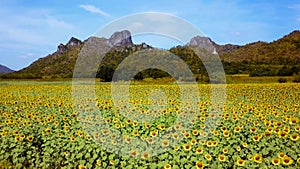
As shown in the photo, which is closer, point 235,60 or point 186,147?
point 186,147

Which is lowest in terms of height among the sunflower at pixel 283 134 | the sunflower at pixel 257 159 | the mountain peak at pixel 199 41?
the sunflower at pixel 257 159

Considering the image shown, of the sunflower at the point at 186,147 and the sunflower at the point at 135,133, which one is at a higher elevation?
the sunflower at the point at 135,133

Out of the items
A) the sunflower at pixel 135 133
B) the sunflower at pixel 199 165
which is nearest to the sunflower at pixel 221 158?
the sunflower at pixel 199 165

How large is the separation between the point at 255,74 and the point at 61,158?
3172 centimetres

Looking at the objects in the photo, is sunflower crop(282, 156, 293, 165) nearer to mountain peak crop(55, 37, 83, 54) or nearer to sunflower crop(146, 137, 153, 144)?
sunflower crop(146, 137, 153, 144)

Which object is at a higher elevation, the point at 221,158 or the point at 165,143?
the point at 165,143

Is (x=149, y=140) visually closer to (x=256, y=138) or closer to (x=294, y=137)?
(x=256, y=138)

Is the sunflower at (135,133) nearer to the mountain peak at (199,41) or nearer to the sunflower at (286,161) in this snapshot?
the sunflower at (286,161)

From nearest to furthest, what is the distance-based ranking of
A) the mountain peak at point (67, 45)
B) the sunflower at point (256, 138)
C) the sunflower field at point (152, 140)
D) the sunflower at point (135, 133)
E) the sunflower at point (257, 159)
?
1. the sunflower at point (257, 159)
2. the sunflower field at point (152, 140)
3. the sunflower at point (256, 138)
4. the sunflower at point (135, 133)
5. the mountain peak at point (67, 45)

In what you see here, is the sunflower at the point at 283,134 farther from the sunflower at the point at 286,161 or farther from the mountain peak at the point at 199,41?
the mountain peak at the point at 199,41

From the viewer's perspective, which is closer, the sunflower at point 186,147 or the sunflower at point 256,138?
the sunflower at point 186,147

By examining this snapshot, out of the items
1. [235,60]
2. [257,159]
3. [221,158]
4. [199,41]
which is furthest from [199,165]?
[235,60]

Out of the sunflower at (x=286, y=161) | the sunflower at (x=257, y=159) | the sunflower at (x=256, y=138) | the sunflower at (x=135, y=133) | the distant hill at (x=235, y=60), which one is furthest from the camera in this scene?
the distant hill at (x=235, y=60)

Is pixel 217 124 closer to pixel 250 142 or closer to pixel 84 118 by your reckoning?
pixel 250 142
